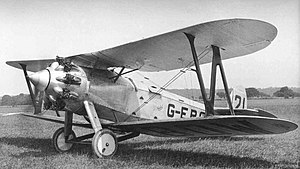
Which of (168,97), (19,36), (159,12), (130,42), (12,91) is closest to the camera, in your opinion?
(159,12)

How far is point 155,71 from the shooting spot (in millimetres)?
8148

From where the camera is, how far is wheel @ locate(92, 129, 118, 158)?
19.2 ft

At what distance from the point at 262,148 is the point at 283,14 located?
349 centimetres

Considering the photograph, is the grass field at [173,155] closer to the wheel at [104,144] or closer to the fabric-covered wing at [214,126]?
the wheel at [104,144]

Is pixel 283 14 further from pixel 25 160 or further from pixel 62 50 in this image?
pixel 25 160

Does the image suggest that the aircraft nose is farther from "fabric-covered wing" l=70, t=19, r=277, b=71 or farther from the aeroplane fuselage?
"fabric-covered wing" l=70, t=19, r=277, b=71

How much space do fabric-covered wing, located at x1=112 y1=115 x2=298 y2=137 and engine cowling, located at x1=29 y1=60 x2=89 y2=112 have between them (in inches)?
38.8

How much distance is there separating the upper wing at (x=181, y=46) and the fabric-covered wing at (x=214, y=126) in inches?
54.9

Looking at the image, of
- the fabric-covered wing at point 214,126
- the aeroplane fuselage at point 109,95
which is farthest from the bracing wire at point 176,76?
the fabric-covered wing at point 214,126

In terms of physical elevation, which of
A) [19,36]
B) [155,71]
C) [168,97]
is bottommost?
[168,97]

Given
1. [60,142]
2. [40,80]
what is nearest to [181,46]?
[40,80]

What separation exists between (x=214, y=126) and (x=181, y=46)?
173 centimetres

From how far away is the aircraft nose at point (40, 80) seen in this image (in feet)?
19.6

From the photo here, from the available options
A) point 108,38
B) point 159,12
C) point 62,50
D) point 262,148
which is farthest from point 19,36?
point 262,148
